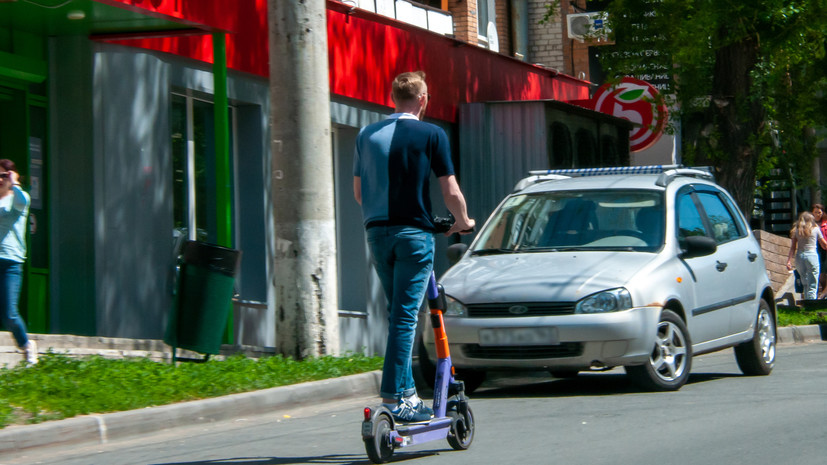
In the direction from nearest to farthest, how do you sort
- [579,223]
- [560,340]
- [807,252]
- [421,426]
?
1. [421,426]
2. [560,340]
3. [579,223]
4. [807,252]

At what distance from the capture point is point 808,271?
71.4 feet

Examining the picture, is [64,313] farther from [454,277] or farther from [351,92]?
[351,92]

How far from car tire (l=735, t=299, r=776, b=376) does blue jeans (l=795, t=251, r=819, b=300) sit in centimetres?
1080

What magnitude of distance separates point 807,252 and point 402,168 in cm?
1653

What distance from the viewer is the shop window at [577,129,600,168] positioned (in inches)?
736

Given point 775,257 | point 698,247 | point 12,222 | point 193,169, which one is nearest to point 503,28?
point 775,257

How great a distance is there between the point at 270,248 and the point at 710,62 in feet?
23.3

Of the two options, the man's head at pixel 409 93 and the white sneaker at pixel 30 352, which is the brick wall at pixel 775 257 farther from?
the man's head at pixel 409 93

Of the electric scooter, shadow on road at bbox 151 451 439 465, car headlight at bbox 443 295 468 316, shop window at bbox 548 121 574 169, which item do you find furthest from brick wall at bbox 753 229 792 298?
shadow on road at bbox 151 451 439 465

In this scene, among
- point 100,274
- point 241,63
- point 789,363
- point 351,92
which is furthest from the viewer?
point 351,92

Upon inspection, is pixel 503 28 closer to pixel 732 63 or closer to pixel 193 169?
pixel 732 63

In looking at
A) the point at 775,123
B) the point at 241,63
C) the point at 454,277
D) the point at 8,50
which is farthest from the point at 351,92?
the point at 775,123

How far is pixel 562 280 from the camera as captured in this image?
9445mm

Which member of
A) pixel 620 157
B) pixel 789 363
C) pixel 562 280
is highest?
pixel 620 157
